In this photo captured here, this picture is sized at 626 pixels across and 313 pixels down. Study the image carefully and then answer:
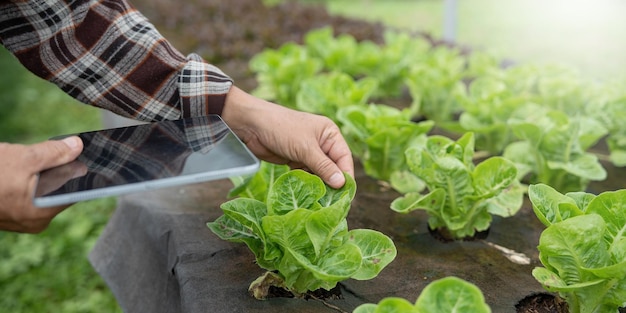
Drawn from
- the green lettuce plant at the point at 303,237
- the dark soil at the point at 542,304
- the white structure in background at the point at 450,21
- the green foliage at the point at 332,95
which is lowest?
the white structure in background at the point at 450,21

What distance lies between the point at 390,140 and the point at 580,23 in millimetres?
2156

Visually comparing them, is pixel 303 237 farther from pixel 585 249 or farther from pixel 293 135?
pixel 585 249

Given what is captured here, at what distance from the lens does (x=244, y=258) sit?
1598 mm

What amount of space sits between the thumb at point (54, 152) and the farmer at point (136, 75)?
40cm

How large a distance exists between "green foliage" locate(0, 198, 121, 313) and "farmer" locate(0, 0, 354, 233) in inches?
62.9

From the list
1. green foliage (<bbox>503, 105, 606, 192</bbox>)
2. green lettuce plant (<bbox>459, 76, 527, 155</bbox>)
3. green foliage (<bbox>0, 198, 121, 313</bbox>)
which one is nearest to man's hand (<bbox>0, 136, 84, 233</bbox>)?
green foliage (<bbox>503, 105, 606, 192</bbox>)

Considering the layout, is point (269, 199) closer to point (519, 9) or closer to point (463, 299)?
point (463, 299)

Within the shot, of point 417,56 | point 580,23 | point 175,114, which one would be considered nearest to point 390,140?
point 175,114

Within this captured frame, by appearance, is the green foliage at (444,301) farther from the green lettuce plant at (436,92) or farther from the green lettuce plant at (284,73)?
the green lettuce plant at (284,73)

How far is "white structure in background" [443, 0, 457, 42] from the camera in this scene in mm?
4728

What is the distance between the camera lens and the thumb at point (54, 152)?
46.1 inches

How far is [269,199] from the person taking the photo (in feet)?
4.53

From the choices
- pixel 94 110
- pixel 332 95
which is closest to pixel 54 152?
pixel 332 95

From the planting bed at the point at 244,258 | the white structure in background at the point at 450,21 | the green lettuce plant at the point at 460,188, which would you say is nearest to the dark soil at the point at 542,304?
the planting bed at the point at 244,258
